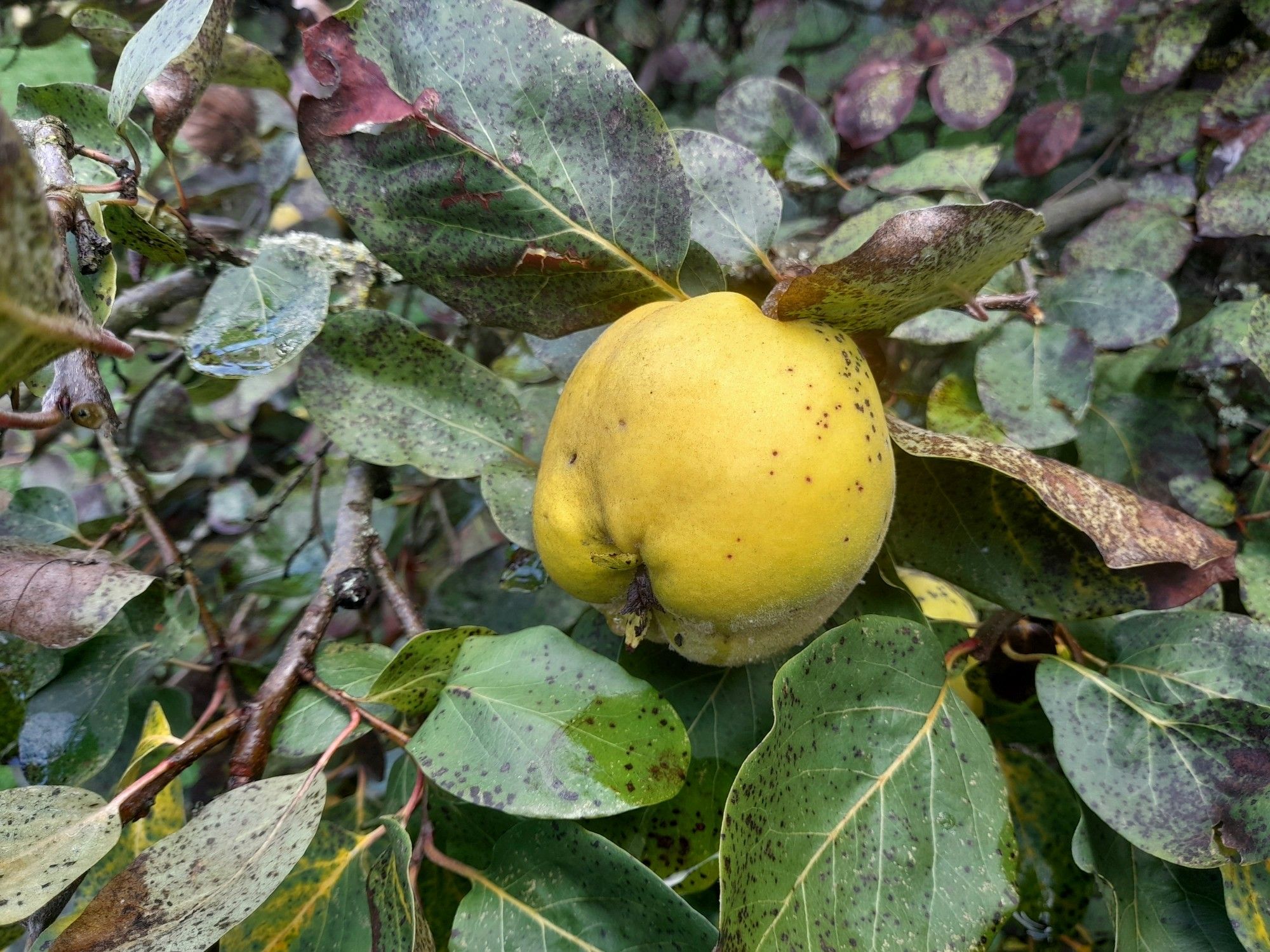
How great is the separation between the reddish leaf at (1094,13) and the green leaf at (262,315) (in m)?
1.23

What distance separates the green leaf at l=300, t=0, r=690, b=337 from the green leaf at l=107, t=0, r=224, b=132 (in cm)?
10

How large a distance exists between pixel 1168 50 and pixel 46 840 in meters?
1.76

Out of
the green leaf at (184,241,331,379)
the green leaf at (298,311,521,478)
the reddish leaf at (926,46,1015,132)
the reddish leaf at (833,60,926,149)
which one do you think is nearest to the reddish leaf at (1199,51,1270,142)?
the reddish leaf at (926,46,1015,132)

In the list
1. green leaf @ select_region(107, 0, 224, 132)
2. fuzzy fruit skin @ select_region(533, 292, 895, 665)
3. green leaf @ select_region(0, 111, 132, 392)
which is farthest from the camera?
green leaf @ select_region(107, 0, 224, 132)

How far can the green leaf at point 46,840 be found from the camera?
21.4 inches

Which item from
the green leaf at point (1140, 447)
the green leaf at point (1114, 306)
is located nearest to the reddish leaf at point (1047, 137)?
the green leaf at point (1114, 306)

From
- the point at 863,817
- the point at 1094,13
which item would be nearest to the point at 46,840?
the point at 863,817

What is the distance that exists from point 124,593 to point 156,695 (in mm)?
424

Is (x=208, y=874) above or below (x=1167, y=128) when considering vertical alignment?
below

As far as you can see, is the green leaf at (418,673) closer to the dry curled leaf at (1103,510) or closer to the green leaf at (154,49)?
the dry curled leaf at (1103,510)

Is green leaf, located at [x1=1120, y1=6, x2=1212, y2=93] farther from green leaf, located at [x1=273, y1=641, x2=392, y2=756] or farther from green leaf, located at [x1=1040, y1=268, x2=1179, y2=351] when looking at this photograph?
green leaf, located at [x1=273, y1=641, x2=392, y2=756]

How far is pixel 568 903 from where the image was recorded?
646 mm

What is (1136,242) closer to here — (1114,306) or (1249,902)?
(1114,306)

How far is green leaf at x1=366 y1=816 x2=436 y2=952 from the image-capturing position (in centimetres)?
56
